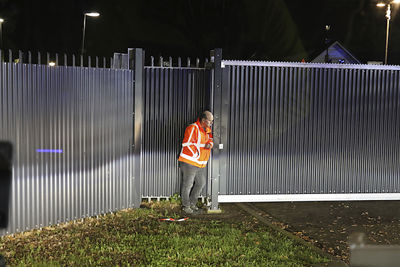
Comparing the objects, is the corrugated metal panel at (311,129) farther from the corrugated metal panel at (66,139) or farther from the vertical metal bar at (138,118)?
the corrugated metal panel at (66,139)

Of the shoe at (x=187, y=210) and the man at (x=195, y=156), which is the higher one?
the man at (x=195, y=156)

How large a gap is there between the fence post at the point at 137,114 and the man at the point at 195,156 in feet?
2.42

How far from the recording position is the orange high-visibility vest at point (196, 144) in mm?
8773

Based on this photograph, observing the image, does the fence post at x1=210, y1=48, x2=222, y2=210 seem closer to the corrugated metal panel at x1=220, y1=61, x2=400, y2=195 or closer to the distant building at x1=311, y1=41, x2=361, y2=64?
the corrugated metal panel at x1=220, y1=61, x2=400, y2=195

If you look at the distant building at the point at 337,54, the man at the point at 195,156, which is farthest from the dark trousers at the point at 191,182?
the distant building at the point at 337,54

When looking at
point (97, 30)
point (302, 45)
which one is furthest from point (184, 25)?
point (302, 45)

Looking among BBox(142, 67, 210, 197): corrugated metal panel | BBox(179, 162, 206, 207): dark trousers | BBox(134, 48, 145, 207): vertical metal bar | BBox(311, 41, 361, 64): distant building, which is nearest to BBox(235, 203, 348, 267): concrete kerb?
BBox(179, 162, 206, 207): dark trousers

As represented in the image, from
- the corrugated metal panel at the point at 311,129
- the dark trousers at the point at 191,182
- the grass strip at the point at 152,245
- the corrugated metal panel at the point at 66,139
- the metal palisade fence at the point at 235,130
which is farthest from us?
the corrugated metal panel at the point at 311,129

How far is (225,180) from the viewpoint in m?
9.30

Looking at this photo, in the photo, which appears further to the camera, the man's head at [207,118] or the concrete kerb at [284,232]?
the man's head at [207,118]

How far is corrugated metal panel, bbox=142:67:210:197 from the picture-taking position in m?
9.37

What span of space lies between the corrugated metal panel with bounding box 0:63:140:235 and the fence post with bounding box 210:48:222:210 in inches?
54.9

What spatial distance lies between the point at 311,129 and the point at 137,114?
3197 mm

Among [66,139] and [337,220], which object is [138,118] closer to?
[66,139]
